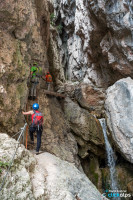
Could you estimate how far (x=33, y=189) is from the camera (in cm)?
326

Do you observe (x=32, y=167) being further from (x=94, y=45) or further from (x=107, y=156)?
(x=94, y=45)

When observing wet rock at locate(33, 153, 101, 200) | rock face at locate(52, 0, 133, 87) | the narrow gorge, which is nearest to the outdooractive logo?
the narrow gorge

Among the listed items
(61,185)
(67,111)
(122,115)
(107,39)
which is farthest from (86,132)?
(107,39)

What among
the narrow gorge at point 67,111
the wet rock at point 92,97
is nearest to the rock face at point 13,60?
the narrow gorge at point 67,111

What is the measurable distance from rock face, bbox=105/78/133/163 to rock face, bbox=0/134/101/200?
4.84m

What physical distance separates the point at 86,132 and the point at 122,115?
2.58m

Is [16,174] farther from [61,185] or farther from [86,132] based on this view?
[86,132]

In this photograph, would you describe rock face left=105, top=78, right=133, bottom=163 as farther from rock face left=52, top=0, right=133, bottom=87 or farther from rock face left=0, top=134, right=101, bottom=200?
rock face left=0, top=134, right=101, bottom=200

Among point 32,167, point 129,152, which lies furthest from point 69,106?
point 32,167

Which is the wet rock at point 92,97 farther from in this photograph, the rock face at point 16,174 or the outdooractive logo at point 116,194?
the rock face at point 16,174

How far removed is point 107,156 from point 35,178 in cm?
792

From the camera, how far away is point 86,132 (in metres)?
10.1

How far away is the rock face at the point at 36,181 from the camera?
2.94 m

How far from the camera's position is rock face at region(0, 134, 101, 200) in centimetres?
294
